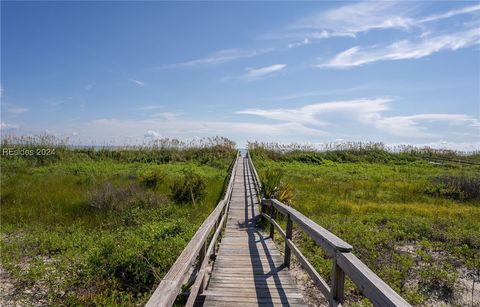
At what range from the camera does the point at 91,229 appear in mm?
9445

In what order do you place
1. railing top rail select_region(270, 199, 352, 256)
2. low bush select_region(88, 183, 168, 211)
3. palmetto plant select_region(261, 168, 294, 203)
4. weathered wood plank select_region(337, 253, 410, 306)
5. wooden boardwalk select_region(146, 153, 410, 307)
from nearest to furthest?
weathered wood plank select_region(337, 253, 410, 306) < wooden boardwalk select_region(146, 153, 410, 307) < railing top rail select_region(270, 199, 352, 256) < palmetto plant select_region(261, 168, 294, 203) < low bush select_region(88, 183, 168, 211)

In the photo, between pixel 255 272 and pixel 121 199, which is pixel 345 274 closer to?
pixel 255 272

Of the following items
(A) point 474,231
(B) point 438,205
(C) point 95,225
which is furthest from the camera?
(B) point 438,205

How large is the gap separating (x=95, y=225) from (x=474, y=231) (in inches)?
430

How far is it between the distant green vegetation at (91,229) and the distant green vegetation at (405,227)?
10.4 ft

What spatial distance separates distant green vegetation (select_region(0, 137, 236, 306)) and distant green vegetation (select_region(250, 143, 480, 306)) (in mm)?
3165

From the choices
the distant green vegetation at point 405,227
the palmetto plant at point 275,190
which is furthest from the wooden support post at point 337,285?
the palmetto plant at point 275,190

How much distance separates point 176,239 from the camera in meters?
6.94

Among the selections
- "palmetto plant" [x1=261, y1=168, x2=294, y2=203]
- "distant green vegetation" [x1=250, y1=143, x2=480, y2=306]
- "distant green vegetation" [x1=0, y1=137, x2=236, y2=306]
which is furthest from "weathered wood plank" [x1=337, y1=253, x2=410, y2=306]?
"palmetto plant" [x1=261, y1=168, x2=294, y2=203]

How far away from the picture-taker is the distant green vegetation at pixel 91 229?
5.78 m

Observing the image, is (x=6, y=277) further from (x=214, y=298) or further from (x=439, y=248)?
(x=439, y=248)

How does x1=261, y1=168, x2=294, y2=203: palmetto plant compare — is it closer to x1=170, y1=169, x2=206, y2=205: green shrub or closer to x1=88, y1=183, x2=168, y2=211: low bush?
x1=170, y1=169, x2=206, y2=205: green shrub

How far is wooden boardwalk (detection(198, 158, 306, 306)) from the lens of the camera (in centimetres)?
414

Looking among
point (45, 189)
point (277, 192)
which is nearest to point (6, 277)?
point (277, 192)
